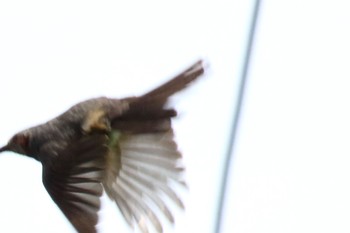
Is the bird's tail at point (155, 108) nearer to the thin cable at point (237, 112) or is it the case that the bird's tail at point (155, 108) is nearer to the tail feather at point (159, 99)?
the tail feather at point (159, 99)

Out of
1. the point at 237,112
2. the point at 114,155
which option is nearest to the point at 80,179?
the point at 114,155

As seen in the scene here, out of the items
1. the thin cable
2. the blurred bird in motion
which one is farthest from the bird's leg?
the thin cable

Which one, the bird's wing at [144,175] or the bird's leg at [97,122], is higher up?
the bird's leg at [97,122]

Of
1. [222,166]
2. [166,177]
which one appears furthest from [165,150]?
[222,166]

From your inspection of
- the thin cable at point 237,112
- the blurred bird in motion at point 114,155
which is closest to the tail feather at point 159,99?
the blurred bird in motion at point 114,155

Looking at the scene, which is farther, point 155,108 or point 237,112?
point 237,112

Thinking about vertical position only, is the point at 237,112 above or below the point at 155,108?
below

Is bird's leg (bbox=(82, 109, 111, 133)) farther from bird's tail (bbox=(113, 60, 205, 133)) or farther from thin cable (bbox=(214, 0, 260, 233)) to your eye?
thin cable (bbox=(214, 0, 260, 233))

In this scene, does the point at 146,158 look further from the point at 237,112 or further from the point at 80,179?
the point at 237,112
